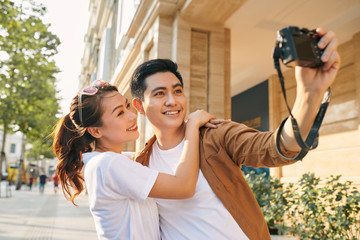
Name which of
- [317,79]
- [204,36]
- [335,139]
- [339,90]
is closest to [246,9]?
[204,36]

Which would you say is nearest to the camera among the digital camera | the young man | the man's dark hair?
the digital camera

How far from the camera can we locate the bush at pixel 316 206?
4.13 m

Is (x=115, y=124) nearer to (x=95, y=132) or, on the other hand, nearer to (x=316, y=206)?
(x=95, y=132)

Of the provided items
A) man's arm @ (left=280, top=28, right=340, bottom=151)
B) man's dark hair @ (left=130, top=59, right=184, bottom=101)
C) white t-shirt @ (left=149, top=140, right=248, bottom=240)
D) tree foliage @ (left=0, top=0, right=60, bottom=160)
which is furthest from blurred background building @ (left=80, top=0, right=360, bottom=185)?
tree foliage @ (left=0, top=0, right=60, bottom=160)

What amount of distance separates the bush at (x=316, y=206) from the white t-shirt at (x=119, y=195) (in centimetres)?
333

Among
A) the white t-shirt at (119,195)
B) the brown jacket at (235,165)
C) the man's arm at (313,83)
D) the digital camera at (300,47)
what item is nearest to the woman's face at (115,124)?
the white t-shirt at (119,195)

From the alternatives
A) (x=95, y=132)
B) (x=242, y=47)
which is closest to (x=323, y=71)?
(x=95, y=132)

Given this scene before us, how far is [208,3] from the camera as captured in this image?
16.4 ft

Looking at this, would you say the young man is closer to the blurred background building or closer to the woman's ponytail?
the woman's ponytail

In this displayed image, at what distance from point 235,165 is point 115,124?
89 cm

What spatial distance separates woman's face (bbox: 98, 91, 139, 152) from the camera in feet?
7.18

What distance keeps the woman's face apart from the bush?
3279mm

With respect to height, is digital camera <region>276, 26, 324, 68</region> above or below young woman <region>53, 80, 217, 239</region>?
above

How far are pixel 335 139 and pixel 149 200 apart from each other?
6204 millimetres
